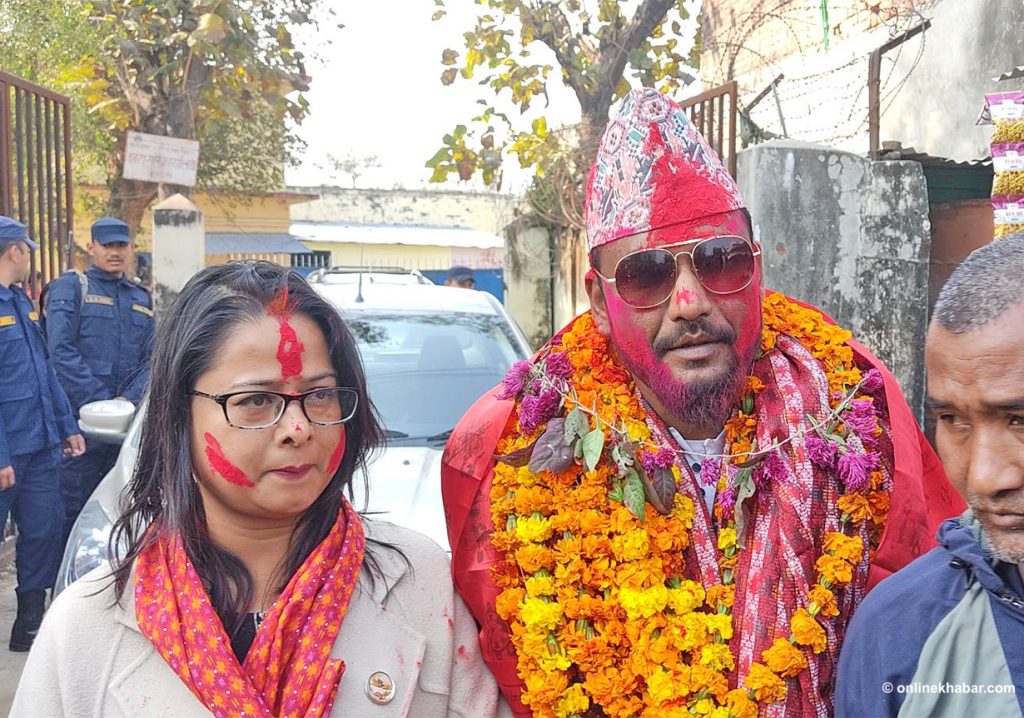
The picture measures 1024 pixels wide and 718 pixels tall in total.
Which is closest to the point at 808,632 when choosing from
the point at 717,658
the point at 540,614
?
the point at 717,658

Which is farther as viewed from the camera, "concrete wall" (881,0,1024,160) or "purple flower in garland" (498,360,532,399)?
"concrete wall" (881,0,1024,160)

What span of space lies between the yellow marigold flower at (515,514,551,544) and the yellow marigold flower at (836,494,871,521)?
0.62 m

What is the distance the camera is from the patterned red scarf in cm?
166

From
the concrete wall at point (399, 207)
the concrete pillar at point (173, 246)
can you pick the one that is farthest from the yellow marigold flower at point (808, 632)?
the concrete wall at point (399, 207)

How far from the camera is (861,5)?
874 cm

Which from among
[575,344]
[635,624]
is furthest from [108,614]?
[575,344]

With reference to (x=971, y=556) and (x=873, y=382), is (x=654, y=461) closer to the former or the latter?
(x=873, y=382)

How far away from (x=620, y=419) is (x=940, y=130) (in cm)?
652

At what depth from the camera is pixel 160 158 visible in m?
9.56

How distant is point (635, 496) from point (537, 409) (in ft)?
1.01

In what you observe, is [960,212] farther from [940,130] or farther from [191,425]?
[191,425]

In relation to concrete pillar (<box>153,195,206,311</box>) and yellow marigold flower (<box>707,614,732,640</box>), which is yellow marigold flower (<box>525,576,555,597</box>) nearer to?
yellow marigold flower (<box>707,614,732,640</box>)

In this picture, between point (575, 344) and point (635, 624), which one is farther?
point (575, 344)

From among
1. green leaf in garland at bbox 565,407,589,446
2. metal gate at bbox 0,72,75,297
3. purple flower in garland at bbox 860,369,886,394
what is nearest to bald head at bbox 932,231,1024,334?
purple flower in garland at bbox 860,369,886,394
